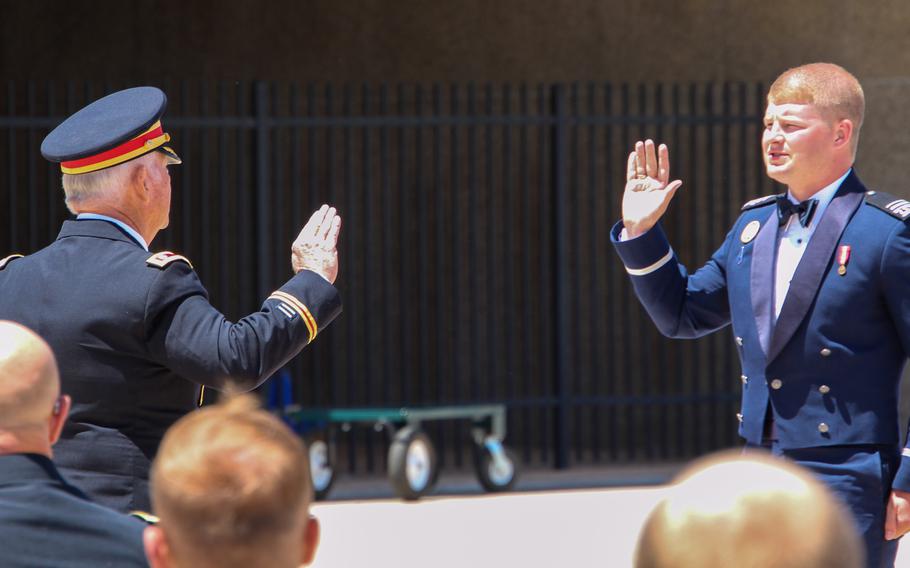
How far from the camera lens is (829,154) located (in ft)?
10.4

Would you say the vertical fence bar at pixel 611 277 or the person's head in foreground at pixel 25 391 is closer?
the person's head in foreground at pixel 25 391

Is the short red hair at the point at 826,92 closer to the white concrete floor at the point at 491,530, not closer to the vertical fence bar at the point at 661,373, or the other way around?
the white concrete floor at the point at 491,530

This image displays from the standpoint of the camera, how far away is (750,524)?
131cm

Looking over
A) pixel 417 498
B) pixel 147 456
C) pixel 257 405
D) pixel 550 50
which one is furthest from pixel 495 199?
pixel 257 405

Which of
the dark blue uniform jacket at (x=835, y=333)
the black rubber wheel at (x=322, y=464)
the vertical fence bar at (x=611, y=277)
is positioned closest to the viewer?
the dark blue uniform jacket at (x=835, y=333)

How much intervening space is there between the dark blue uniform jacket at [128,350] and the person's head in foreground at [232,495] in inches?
44.2

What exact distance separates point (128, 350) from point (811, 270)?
145 cm

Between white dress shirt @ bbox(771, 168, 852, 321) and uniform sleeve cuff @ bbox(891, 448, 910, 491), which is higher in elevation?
white dress shirt @ bbox(771, 168, 852, 321)

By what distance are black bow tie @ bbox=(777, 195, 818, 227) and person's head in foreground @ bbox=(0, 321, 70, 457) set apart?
5.70 ft

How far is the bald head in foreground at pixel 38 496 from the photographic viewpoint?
2.07 metres

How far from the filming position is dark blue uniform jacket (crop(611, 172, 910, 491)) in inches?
120

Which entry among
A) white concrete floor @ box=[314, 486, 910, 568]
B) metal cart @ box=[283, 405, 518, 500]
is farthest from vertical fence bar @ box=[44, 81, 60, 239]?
white concrete floor @ box=[314, 486, 910, 568]

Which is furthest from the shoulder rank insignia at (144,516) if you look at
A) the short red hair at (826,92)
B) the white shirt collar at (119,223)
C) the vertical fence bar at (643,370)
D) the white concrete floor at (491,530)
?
the vertical fence bar at (643,370)

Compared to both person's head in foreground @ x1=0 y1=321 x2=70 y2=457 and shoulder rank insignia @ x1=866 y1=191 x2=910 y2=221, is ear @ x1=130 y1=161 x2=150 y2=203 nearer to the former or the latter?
person's head in foreground @ x1=0 y1=321 x2=70 y2=457
